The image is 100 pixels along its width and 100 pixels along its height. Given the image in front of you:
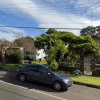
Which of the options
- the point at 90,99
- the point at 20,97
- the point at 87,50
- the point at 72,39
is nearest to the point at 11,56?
the point at 72,39

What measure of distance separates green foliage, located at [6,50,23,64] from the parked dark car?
9.18m

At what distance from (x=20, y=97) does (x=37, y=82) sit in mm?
2357

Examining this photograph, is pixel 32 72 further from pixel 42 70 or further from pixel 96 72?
pixel 96 72

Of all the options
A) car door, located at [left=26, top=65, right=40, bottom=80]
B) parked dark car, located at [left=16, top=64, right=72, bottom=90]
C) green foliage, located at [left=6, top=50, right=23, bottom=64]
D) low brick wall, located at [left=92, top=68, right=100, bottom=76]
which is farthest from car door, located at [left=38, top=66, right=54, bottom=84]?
green foliage, located at [left=6, top=50, right=23, bottom=64]

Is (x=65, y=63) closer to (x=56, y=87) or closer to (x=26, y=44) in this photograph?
(x=56, y=87)

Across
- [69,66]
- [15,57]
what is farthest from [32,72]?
[15,57]

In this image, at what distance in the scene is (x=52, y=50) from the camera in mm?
11094

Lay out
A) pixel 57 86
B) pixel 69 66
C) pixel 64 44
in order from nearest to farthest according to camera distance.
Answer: pixel 57 86 < pixel 64 44 < pixel 69 66

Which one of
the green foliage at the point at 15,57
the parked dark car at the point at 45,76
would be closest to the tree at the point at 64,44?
the parked dark car at the point at 45,76

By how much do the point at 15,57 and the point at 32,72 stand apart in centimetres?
1042

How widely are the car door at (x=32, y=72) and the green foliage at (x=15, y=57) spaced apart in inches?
373

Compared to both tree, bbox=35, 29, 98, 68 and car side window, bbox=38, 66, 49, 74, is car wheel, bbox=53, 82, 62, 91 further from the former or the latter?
tree, bbox=35, 29, 98, 68

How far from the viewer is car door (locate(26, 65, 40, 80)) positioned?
8.12 meters

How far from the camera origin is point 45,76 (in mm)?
7773
